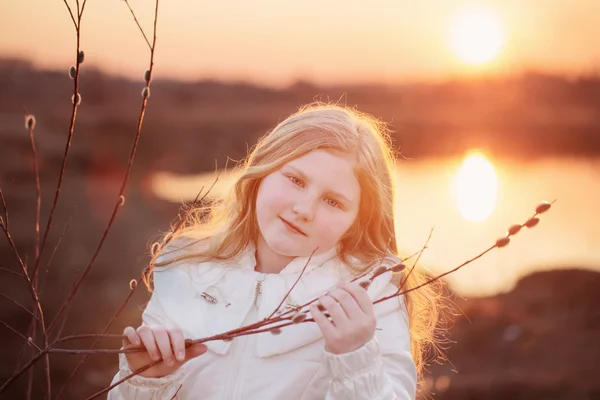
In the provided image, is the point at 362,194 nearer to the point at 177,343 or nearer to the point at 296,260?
the point at 296,260

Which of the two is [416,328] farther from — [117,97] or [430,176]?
[117,97]

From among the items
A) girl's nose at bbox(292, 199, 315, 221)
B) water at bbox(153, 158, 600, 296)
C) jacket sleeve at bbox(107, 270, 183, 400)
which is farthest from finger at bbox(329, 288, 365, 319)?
water at bbox(153, 158, 600, 296)

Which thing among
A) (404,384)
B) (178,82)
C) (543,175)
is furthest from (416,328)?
(178,82)

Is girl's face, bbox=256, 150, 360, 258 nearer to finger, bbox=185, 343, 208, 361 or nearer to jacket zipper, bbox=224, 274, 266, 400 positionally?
jacket zipper, bbox=224, 274, 266, 400

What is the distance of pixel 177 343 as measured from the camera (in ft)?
4.90

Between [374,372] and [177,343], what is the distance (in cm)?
47

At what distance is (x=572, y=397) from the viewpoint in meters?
5.10

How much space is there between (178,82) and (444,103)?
7.12 metres

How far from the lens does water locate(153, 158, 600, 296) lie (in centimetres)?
668

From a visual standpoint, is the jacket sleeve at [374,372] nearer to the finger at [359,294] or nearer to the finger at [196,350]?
the finger at [359,294]

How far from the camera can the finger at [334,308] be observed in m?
1.58

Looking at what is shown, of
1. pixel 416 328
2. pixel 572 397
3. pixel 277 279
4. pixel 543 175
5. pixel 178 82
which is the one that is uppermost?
pixel 277 279

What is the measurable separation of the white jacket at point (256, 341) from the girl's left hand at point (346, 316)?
0.20m

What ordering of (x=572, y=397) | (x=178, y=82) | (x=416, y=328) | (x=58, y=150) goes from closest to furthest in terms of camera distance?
1. (x=416, y=328)
2. (x=572, y=397)
3. (x=58, y=150)
4. (x=178, y=82)
